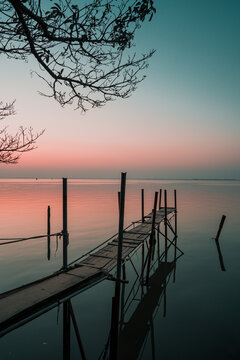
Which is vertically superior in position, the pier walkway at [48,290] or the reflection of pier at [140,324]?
the pier walkway at [48,290]

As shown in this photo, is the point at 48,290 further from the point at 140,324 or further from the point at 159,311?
the point at 159,311

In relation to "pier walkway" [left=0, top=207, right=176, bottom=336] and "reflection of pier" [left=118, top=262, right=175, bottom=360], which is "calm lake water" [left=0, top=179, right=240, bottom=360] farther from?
"pier walkway" [left=0, top=207, right=176, bottom=336]

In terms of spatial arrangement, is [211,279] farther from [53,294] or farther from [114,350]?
[53,294]

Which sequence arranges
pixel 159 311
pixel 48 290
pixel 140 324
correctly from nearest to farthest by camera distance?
pixel 48 290, pixel 140 324, pixel 159 311

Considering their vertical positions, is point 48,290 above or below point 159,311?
above

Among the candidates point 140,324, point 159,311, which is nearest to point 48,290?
point 140,324

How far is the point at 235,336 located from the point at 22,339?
787cm

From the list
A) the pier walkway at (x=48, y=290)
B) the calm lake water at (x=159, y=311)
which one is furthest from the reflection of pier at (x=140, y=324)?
the pier walkway at (x=48, y=290)

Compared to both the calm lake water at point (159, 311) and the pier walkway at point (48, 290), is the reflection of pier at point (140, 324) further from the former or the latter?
the pier walkway at point (48, 290)

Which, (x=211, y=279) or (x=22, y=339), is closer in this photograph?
(x=22, y=339)

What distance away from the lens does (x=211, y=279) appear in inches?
574

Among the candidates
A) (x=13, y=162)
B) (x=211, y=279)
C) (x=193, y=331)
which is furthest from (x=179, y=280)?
(x=13, y=162)

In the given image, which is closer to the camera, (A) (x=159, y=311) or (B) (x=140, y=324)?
(B) (x=140, y=324)

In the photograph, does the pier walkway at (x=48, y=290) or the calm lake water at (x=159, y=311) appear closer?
the pier walkway at (x=48, y=290)
